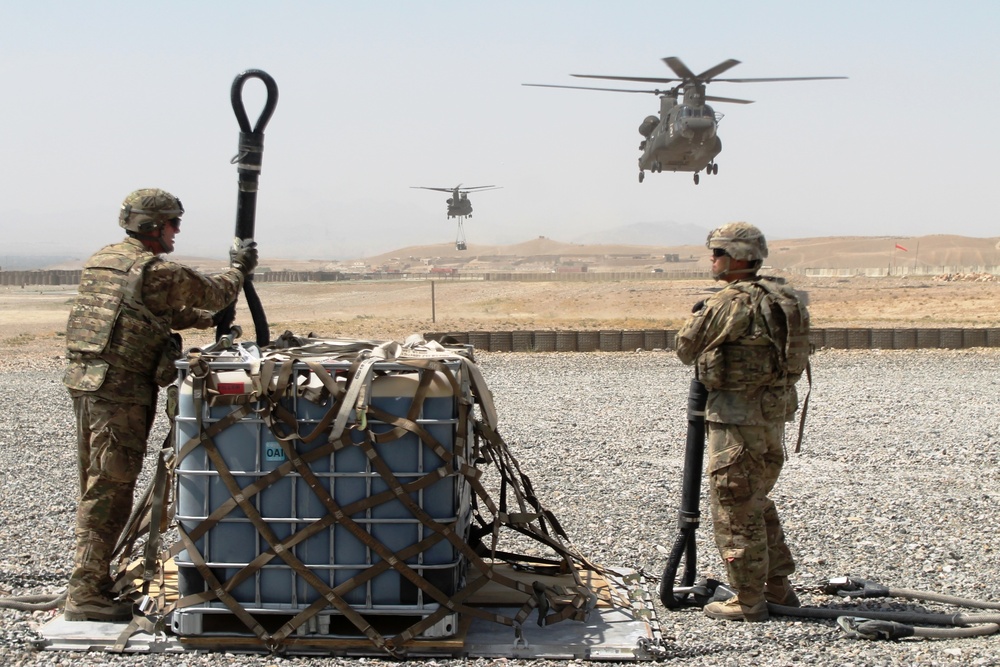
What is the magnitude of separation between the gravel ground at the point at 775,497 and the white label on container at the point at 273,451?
868 mm


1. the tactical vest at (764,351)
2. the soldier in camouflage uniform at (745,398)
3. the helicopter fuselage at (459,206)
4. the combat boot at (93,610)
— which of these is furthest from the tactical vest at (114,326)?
the helicopter fuselage at (459,206)

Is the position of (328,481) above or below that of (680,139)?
below

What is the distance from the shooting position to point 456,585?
5.01 meters

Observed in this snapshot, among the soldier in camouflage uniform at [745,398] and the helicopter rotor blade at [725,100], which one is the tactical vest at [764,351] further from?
the helicopter rotor blade at [725,100]

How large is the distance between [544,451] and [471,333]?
12987 mm

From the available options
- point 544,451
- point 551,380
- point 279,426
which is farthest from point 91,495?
point 551,380

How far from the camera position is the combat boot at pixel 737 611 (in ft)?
17.6

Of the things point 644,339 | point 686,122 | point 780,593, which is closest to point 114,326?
point 780,593

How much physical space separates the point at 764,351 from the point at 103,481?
10.7 ft

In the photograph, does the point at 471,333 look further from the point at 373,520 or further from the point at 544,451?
the point at 373,520

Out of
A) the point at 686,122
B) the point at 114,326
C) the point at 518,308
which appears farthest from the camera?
the point at 518,308

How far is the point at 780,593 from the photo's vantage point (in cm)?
560

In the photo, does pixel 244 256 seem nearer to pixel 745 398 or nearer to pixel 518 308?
pixel 745 398

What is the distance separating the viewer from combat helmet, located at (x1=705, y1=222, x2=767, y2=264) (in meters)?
5.48
